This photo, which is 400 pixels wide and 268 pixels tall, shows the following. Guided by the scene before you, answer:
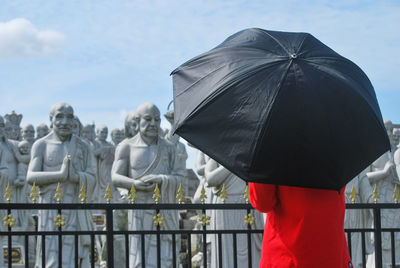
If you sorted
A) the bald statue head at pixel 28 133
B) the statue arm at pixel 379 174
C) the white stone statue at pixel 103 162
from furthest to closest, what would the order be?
the white stone statue at pixel 103 162
the bald statue head at pixel 28 133
the statue arm at pixel 379 174

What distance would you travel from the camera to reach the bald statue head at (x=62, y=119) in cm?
1023

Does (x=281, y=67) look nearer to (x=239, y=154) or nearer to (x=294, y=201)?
(x=239, y=154)

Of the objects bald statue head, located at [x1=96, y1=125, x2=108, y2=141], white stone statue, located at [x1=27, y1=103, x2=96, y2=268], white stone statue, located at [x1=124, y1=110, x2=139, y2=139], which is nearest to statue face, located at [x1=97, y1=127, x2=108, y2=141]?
bald statue head, located at [x1=96, y1=125, x2=108, y2=141]

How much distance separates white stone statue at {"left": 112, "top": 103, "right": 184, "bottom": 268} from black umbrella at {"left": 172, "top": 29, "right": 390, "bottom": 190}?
5.70m

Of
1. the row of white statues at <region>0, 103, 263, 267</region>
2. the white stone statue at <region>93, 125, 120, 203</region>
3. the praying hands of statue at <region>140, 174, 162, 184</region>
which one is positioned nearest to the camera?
the praying hands of statue at <region>140, 174, 162, 184</region>

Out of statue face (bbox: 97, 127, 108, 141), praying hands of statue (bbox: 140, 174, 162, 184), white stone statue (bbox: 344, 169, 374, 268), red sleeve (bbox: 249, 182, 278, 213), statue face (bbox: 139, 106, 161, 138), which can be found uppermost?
statue face (bbox: 97, 127, 108, 141)

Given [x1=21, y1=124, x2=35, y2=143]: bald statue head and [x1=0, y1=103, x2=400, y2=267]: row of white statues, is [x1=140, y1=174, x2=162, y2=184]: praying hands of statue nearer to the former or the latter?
[x1=0, y1=103, x2=400, y2=267]: row of white statues

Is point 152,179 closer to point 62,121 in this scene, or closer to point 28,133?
point 62,121

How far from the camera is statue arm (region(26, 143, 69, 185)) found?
999 cm

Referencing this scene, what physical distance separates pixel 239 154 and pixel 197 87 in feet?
1.95

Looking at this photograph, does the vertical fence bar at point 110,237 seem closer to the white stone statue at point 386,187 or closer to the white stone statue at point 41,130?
the white stone statue at point 386,187

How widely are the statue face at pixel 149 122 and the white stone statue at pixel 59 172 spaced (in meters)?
1.14

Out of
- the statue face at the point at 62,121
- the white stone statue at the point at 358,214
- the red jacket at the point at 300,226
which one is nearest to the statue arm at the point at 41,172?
the statue face at the point at 62,121

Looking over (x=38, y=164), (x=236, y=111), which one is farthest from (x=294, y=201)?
(x=38, y=164)
